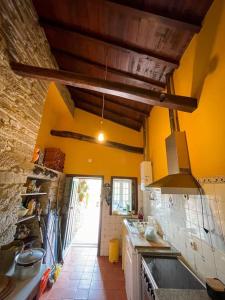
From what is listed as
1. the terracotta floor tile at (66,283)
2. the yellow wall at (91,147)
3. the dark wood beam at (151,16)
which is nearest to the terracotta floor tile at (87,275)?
the terracotta floor tile at (66,283)

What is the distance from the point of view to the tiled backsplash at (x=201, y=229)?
4.05 ft

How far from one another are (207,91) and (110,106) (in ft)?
8.55

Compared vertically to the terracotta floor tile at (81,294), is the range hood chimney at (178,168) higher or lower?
higher

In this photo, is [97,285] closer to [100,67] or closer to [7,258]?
[7,258]

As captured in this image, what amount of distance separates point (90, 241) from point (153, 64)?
15.9 feet

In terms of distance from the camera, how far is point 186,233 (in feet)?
5.72

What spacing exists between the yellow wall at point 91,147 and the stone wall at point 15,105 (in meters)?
1.77

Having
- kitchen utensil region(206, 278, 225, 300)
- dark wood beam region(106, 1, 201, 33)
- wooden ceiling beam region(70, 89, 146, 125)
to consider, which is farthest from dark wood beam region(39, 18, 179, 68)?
kitchen utensil region(206, 278, 225, 300)

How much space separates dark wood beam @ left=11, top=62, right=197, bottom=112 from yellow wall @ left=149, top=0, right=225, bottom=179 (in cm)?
19

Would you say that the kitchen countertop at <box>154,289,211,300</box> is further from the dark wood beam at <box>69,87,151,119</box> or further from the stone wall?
the dark wood beam at <box>69,87,151,119</box>

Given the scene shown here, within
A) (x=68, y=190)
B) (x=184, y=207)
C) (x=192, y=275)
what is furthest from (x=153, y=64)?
(x=68, y=190)

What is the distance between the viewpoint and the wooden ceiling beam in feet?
12.2

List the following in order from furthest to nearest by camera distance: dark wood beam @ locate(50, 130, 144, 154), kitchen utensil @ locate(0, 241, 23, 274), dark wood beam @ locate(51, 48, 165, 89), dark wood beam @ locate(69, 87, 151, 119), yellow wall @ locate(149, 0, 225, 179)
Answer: dark wood beam @ locate(50, 130, 144, 154)
dark wood beam @ locate(69, 87, 151, 119)
dark wood beam @ locate(51, 48, 165, 89)
kitchen utensil @ locate(0, 241, 23, 274)
yellow wall @ locate(149, 0, 225, 179)

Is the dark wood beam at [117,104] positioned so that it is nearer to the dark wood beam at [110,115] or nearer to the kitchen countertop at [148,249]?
the dark wood beam at [110,115]
